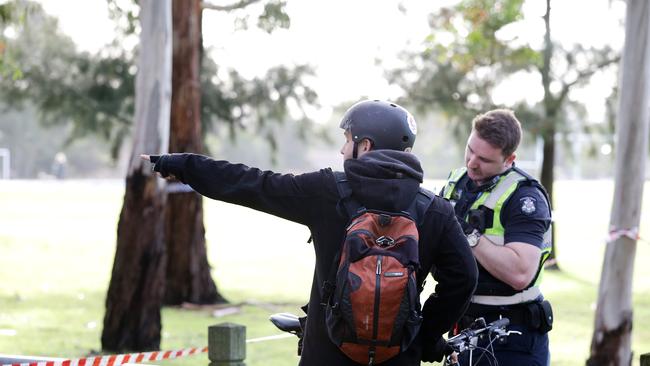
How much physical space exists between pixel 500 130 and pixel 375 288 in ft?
4.72

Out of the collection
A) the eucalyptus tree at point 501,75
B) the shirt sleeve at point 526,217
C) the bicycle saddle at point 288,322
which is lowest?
the bicycle saddle at point 288,322

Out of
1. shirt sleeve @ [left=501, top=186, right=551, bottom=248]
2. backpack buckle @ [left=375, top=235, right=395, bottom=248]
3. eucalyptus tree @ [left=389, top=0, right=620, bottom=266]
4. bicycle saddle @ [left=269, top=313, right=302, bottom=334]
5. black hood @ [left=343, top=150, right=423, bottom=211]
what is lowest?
bicycle saddle @ [left=269, top=313, right=302, bottom=334]

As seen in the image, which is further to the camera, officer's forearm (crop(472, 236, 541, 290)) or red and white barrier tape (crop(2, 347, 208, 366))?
red and white barrier tape (crop(2, 347, 208, 366))

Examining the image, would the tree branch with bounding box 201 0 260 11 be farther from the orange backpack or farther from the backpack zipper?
the backpack zipper

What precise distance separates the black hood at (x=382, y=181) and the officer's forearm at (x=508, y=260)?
89cm

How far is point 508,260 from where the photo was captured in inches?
175

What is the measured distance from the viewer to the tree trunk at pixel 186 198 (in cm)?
1551

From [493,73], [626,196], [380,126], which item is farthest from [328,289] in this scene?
[493,73]

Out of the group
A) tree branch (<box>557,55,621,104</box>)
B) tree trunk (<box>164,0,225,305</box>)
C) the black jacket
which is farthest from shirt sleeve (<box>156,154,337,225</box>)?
tree branch (<box>557,55,621,104</box>)

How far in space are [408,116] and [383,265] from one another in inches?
25.3

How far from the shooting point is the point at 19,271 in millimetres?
21391

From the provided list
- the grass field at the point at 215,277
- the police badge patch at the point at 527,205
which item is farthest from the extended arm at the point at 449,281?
the grass field at the point at 215,277

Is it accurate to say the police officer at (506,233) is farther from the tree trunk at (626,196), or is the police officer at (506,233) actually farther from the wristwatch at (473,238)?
the tree trunk at (626,196)

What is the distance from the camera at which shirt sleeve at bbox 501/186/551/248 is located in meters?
4.53
